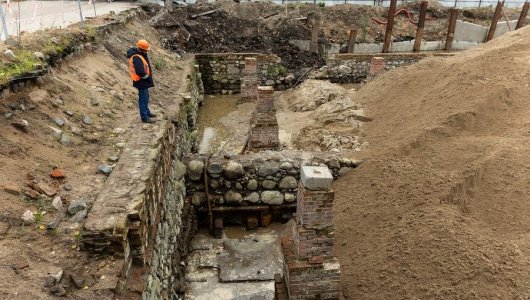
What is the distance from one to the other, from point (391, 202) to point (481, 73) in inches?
183

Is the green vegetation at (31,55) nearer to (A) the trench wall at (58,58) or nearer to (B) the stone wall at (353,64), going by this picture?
(A) the trench wall at (58,58)

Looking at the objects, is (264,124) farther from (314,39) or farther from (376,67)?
(314,39)

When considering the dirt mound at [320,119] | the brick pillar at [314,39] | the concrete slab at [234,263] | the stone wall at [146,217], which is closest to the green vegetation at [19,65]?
the stone wall at [146,217]

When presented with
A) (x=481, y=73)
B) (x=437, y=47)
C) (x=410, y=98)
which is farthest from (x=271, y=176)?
(x=437, y=47)

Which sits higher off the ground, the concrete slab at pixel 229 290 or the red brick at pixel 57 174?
the red brick at pixel 57 174

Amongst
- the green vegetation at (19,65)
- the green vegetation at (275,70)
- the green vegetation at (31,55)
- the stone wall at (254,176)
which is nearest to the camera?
the green vegetation at (19,65)

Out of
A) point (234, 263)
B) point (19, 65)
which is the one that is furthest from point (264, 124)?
point (19, 65)

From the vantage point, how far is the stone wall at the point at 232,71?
53.1ft

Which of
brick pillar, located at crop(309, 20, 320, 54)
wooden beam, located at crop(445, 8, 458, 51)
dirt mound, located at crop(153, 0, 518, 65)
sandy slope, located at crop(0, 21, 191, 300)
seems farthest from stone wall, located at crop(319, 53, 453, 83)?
sandy slope, located at crop(0, 21, 191, 300)

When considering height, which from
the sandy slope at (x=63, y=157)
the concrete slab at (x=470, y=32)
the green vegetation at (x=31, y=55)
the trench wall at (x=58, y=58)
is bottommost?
the concrete slab at (x=470, y=32)

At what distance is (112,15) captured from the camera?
13992 millimetres

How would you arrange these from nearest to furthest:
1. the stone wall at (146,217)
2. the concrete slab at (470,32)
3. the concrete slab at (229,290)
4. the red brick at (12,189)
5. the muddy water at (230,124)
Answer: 1. the stone wall at (146,217)
2. the red brick at (12,189)
3. the concrete slab at (229,290)
4. the muddy water at (230,124)
5. the concrete slab at (470,32)

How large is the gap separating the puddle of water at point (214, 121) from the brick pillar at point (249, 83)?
2.05 feet

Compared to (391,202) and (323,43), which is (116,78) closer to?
(391,202)
